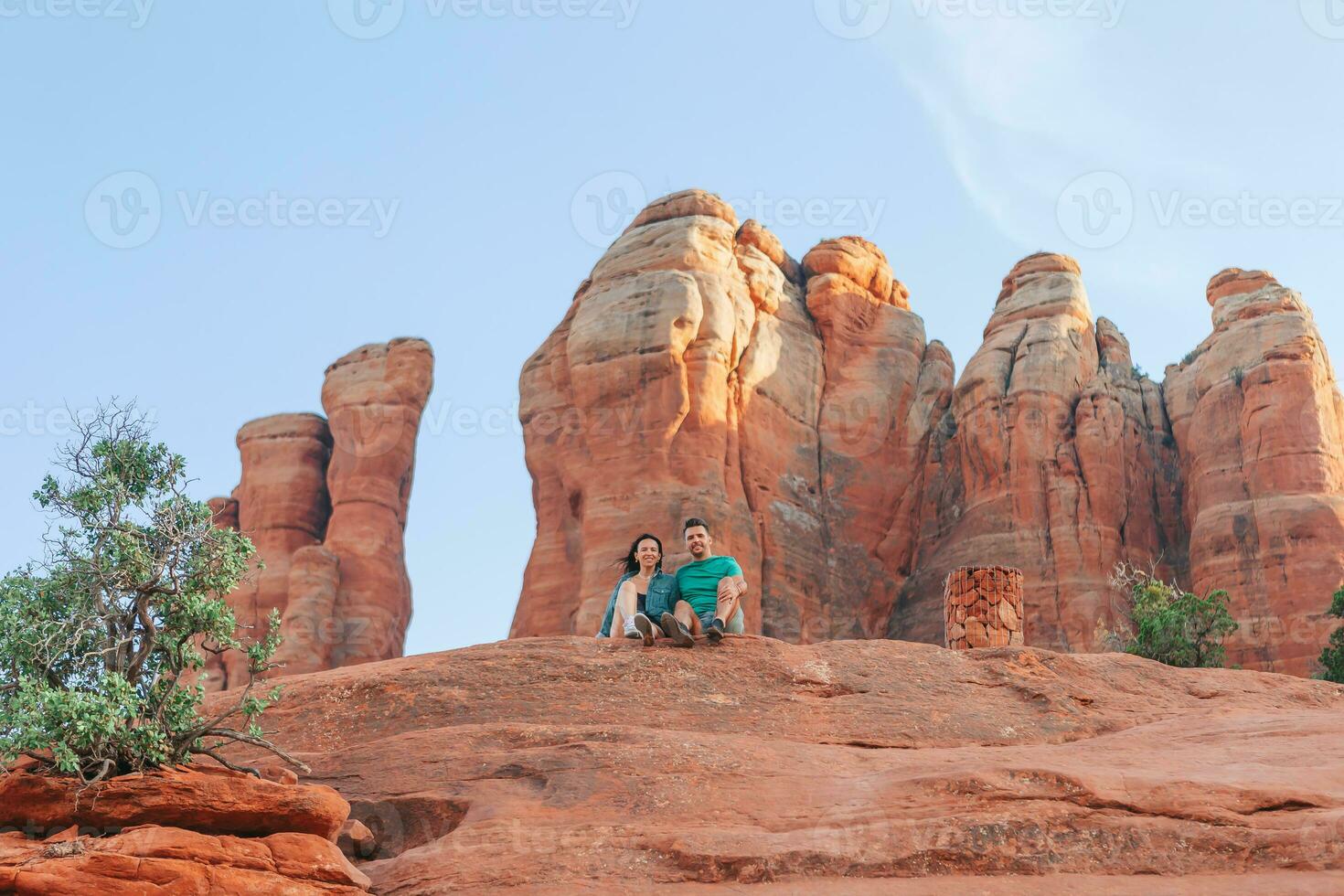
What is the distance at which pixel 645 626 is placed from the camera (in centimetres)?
1455

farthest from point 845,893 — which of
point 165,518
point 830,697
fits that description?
point 165,518

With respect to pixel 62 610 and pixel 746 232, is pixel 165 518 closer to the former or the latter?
pixel 62 610

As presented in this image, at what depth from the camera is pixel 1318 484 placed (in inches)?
1655

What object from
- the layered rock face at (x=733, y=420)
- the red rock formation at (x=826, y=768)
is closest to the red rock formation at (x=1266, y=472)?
the layered rock face at (x=733, y=420)

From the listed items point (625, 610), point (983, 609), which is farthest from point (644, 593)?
point (983, 609)

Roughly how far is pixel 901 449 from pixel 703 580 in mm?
36492

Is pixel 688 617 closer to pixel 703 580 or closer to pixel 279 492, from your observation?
pixel 703 580

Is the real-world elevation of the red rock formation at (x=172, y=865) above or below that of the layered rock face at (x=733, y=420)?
below

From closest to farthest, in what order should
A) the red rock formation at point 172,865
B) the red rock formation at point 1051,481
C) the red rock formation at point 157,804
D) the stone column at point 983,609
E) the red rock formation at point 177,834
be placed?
the red rock formation at point 172,865 < the red rock formation at point 177,834 < the red rock formation at point 157,804 < the stone column at point 983,609 < the red rock formation at point 1051,481

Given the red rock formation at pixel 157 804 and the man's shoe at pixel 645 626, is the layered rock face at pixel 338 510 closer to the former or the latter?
the man's shoe at pixel 645 626

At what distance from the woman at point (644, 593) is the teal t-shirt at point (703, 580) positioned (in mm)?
143

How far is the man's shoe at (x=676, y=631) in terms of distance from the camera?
14422 mm

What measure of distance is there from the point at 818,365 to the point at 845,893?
135 ft

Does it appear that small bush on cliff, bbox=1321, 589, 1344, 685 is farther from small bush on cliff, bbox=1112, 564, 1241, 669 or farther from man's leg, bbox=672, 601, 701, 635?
man's leg, bbox=672, 601, 701, 635
